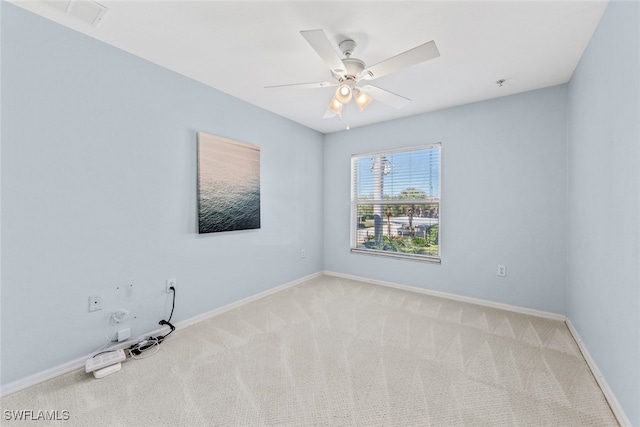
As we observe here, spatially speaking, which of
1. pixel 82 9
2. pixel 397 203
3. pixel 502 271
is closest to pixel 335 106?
pixel 82 9

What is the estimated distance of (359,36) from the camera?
74.2 inches

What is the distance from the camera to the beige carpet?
1.46 m

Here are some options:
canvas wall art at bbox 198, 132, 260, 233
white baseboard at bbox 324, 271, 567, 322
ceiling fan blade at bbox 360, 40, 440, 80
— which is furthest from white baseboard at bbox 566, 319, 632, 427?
canvas wall art at bbox 198, 132, 260, 233

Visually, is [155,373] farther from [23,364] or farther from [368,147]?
[368,147]

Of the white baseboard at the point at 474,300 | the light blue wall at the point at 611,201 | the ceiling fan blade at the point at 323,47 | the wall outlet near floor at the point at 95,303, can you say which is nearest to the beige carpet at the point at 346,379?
the white baseboard at the point at 474,300

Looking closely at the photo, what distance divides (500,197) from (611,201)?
1411 mm

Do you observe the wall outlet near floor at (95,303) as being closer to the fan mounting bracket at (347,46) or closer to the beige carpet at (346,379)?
the beige carpet at (346,379)

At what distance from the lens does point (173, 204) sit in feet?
8.02

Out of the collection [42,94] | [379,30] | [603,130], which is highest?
[379,30]

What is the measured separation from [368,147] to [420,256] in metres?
1.73

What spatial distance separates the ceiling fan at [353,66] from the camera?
1572 mm

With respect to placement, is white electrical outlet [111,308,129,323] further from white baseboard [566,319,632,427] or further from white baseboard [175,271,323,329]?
white baseboard [566,319,632,427]

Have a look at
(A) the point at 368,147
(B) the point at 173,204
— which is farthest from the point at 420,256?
(B) the point at 173,204

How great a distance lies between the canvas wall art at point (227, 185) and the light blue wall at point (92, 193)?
0.10 m
